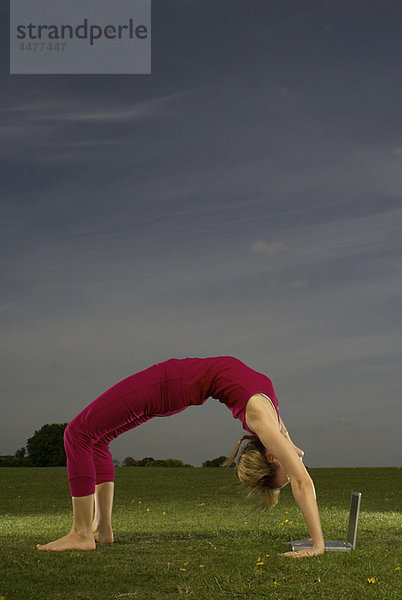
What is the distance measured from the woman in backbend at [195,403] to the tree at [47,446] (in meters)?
22.4

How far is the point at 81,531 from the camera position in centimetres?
589

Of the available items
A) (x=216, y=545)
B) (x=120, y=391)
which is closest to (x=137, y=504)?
(x=216, y=545)

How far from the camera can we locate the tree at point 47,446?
27.5 meters

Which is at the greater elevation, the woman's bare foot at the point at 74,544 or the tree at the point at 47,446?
the woman's bare foot at the point at 74,544

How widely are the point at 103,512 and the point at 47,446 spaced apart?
23.1 meters

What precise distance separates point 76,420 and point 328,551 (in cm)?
268

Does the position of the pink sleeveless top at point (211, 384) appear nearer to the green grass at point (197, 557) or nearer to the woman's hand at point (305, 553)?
the woman's hand at point (305, 553)

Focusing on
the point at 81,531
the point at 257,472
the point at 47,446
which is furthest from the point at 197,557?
the point at 47,446

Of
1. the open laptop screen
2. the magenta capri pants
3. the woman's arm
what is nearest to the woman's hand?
the woman's arm

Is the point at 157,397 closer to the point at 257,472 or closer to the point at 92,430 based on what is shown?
the point at 92,430

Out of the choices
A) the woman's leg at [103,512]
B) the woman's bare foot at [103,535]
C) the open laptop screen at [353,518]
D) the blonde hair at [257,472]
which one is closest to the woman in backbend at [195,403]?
the blonde hair at [257,472]

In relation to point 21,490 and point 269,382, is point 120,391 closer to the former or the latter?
point 269,382

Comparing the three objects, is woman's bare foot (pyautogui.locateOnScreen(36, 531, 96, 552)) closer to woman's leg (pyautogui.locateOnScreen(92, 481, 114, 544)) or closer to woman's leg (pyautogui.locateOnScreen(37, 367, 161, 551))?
woman's leg (pyautogui.locateOnScreen(37, 367, 161, 551))

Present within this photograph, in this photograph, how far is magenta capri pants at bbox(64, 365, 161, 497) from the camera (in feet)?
18.6
